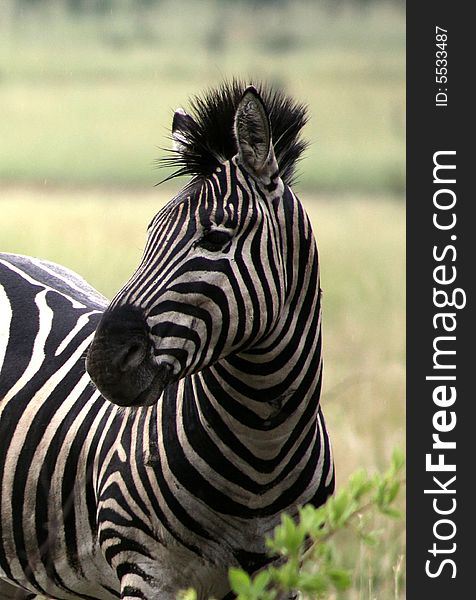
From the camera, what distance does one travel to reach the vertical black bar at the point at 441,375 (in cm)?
482

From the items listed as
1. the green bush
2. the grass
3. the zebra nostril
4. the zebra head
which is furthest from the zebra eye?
the grass

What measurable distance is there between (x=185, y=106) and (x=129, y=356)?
664 inches

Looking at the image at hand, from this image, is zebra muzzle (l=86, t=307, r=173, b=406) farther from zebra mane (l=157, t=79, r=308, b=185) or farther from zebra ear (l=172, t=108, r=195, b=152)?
zebra ear (l=172, t=108, r=195, b=152)

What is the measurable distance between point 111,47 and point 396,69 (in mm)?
7207

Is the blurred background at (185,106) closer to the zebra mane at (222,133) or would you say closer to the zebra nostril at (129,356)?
the zebra mane at (222,133)

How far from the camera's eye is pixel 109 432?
4141 mm

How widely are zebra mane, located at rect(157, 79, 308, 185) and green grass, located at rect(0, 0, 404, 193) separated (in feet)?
55.8

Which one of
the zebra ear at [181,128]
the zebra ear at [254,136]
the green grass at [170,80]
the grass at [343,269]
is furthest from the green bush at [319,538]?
the green grass at [170,80]

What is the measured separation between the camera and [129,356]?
3334mm

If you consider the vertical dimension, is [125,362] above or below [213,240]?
below

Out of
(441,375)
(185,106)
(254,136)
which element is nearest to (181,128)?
(254,136)

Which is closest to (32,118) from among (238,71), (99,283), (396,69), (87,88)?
(87,88)

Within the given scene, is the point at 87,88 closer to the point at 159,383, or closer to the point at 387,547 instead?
the point at 387,547

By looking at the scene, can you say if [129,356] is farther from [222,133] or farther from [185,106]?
[185,106]
